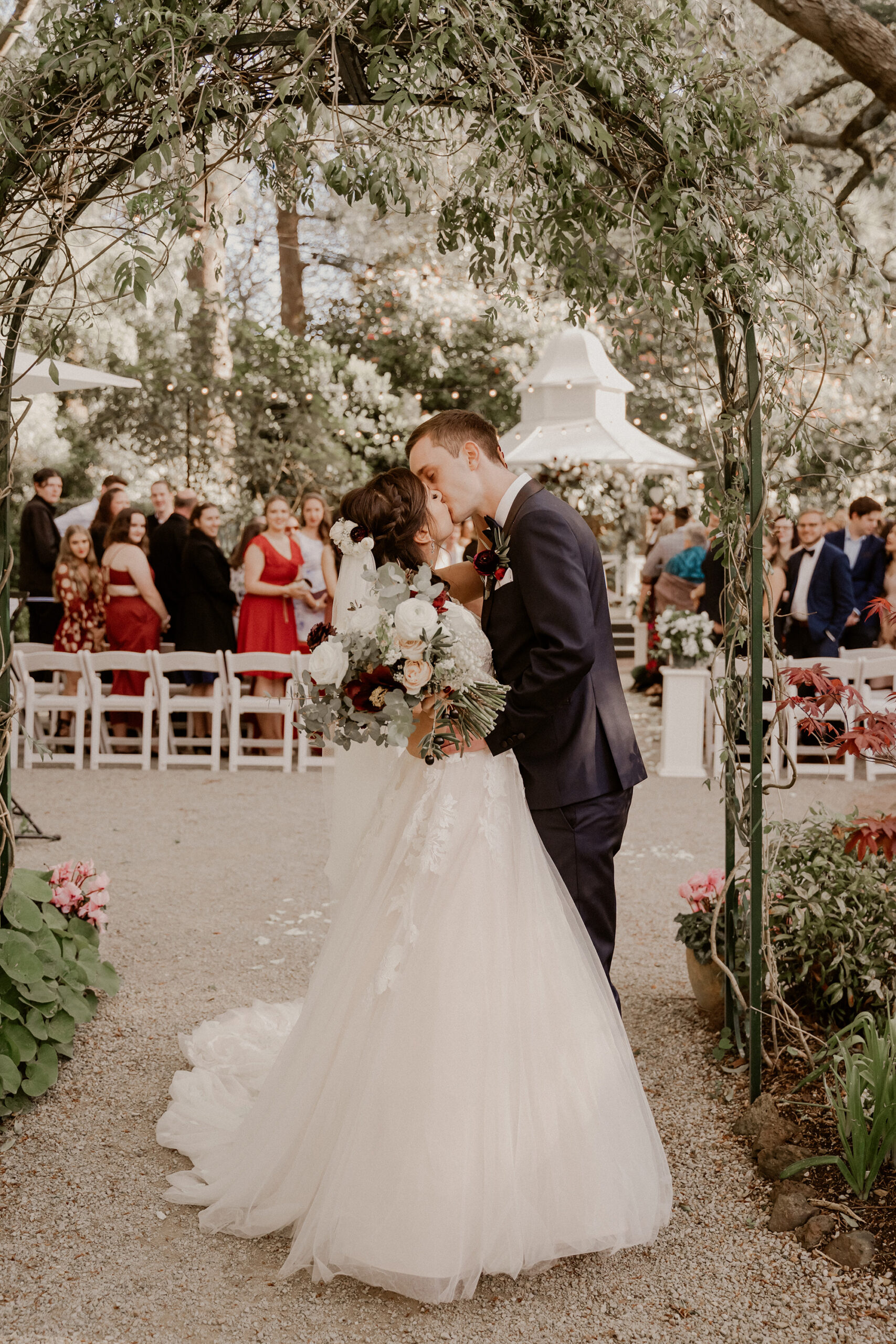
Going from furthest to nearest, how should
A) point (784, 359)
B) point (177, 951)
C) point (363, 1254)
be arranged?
1. point (177, 951)
2. point (784, 359)
3. point (363, 1254)

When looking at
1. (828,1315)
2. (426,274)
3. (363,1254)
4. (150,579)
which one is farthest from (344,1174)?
(426,274)

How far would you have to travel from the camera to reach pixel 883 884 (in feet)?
13.4

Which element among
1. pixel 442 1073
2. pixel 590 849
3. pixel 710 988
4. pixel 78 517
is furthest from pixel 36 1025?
pixel 78 517

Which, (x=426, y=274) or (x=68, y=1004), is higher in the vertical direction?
(x=426, y=274)

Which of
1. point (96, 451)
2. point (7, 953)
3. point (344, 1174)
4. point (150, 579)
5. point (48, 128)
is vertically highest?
point (96, 451)

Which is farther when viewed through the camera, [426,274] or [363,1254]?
[426,274]

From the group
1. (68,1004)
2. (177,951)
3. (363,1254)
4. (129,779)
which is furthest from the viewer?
(129,779)

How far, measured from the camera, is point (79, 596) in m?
9.16

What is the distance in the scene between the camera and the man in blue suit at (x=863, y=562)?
947 cm

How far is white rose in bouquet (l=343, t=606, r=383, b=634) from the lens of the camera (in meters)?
2.65

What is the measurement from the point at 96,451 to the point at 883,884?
13.9m

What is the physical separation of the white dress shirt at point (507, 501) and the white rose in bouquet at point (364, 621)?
0.50 m

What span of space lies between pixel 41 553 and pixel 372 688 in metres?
8.21

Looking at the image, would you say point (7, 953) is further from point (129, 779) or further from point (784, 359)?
point (129, 779)
